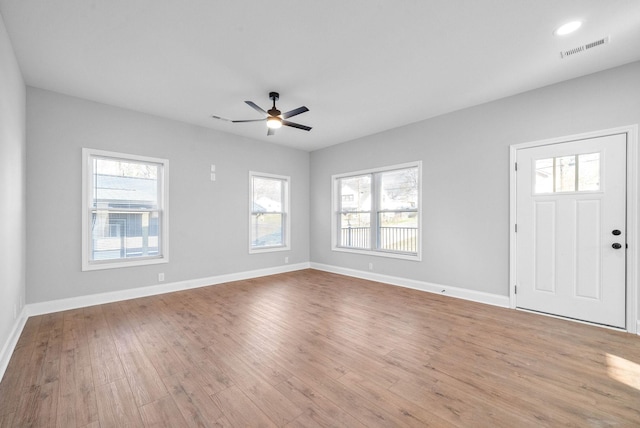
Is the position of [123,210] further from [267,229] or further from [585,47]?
[585,47]

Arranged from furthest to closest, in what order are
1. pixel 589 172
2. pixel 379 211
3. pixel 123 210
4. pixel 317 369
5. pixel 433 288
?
pixel 379 211 → pixel 433 288 → pixel 123 210 → pixel 589 172 → pixel 317 369

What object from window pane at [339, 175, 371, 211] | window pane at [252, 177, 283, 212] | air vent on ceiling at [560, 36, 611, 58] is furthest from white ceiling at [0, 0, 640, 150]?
window pane at [252, 177, 283, 212]

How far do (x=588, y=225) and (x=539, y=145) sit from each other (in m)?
1.13

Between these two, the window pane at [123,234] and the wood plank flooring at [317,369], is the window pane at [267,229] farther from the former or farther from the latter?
the wood plank flooring at [317,369]

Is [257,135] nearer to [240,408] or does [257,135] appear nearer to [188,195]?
[188,195]

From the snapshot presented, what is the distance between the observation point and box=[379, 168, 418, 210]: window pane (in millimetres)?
5020

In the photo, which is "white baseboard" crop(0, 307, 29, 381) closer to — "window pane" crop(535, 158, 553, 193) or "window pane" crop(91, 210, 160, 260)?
"window pane" crop(91, 210, 160, 260)

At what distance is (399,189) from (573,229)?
2581mm

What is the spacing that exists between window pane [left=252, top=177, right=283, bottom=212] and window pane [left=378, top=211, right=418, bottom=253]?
241cm

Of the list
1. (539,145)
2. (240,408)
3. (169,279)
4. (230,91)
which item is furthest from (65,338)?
(539,145)

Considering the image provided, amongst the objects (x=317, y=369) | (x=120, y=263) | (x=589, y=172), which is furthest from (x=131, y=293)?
(x=589, y=172)

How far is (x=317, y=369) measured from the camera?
226 cm

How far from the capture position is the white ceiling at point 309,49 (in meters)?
2.22

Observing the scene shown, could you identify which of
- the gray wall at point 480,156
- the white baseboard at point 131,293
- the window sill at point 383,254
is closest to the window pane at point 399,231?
the window sill at point 383,254
